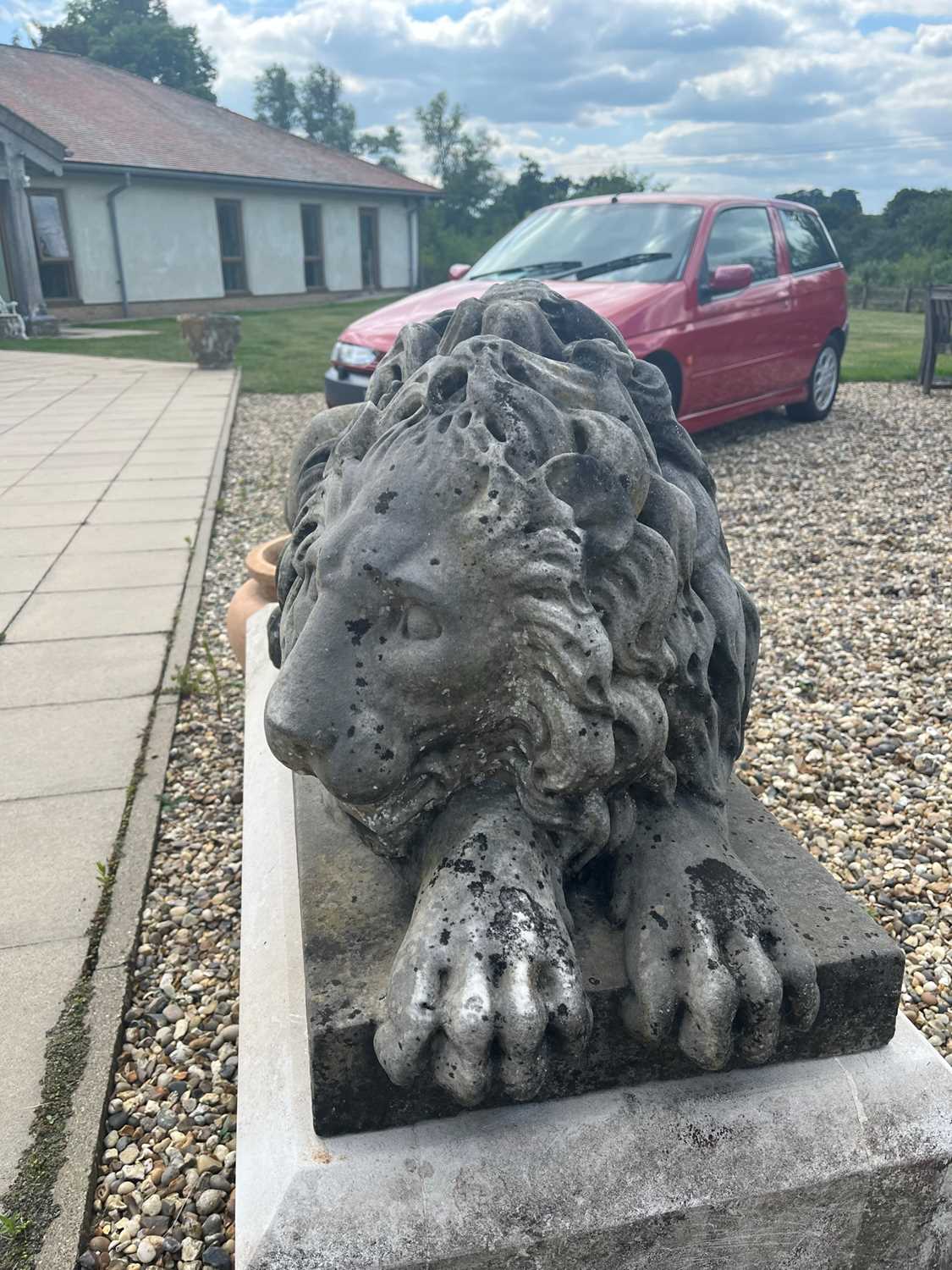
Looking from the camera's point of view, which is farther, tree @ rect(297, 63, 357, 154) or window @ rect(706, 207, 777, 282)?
tree @ rect(297, 63, 357, 154)

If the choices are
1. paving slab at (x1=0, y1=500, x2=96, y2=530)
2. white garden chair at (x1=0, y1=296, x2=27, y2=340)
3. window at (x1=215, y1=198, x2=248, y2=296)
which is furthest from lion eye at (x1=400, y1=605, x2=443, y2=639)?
window at (x1=215, y1=198, x2=248, y2=296)

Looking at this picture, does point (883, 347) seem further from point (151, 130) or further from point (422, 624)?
point (151, 130)

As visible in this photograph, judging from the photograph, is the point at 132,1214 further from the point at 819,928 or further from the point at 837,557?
the point at 837,557

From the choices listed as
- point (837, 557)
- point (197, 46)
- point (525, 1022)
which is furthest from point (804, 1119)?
point (197, 46)

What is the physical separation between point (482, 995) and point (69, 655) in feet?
11.9

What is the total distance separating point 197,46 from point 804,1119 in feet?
136

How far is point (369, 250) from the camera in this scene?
26625mm

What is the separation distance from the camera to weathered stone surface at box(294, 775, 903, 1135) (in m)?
1.53

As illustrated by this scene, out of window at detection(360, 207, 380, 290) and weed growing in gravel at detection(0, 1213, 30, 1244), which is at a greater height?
window at detection(360, 207, 380, 290)

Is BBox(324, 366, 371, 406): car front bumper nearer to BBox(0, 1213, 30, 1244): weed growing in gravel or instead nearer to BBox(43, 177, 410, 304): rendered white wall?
BBox(0, 1213, 30, 1244): weed growing in gravel

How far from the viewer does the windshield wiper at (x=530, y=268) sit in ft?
23.3

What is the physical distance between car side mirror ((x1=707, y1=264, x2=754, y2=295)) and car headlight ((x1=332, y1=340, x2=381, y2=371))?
239cm

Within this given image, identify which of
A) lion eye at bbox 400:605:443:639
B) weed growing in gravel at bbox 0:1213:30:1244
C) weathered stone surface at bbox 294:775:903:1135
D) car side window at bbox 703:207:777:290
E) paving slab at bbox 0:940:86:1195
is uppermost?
car side window at bbox 703:207:777:290

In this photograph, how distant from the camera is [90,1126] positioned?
2123 millimetres
